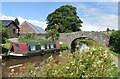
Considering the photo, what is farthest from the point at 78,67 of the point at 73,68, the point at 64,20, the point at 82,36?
the point at 64,20

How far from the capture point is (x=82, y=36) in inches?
1391

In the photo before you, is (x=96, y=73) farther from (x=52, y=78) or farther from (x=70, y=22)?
(x=70, y=22)

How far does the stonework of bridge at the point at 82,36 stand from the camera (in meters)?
35.3

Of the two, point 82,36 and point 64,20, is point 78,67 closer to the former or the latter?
point 82,36

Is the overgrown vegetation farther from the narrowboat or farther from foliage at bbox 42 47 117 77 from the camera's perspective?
the narrowboat

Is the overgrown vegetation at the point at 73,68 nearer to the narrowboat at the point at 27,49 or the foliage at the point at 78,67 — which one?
the foliage at the point at 78,67

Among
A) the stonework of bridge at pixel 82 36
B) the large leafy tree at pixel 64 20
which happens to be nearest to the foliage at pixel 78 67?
the stonework of bridge at pixel 82 36

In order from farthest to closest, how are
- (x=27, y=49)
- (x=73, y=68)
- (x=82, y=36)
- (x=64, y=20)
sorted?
(x=64, y=20) < (x=82, y=36) < (x=27, y=49) < (x=73, y=68)

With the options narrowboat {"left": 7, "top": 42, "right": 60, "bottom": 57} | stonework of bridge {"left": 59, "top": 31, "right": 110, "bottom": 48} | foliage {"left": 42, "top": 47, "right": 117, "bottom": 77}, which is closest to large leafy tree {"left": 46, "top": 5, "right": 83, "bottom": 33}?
stonework of bridge {"left": 59, "top": 31, "right": 110, "bottom": 48}

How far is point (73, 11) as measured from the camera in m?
53.8

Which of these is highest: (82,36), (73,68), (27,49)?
(82,36)

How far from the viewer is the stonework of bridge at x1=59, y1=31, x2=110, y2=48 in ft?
116

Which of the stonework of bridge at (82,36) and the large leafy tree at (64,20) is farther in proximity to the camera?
the large leafy tree at (64,20)

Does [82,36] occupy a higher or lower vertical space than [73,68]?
higher
